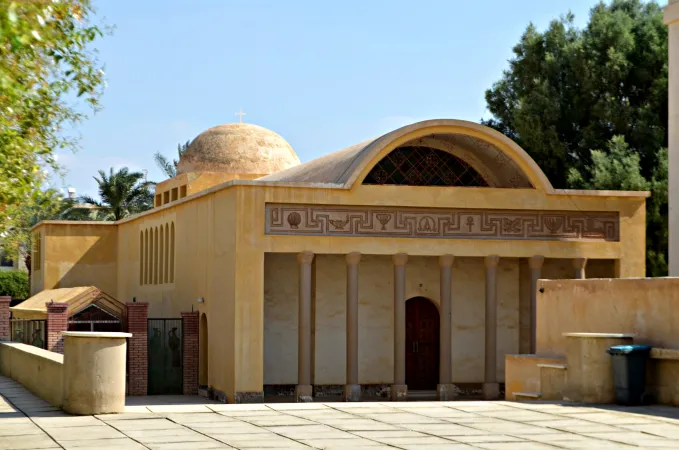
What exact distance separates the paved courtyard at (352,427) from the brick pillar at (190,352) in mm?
12029

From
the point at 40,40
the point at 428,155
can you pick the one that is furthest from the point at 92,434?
the point at 428,155

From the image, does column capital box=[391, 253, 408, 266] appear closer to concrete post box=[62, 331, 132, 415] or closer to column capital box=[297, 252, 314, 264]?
column capital box=[297, 252, 314, 264]

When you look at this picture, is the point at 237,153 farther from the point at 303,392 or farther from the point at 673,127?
the point at 673,127

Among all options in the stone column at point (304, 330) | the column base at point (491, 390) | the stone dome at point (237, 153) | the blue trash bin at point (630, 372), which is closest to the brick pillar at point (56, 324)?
the stone column at point (304, 330)

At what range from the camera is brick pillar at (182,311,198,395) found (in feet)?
86.0

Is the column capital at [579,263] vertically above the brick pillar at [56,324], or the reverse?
the column capital at [579,263]

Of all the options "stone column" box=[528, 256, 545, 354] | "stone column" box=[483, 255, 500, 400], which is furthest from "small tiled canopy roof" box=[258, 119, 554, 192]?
"stone column" box=[483, 255, 500, 400]

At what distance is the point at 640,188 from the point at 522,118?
19.9 ft

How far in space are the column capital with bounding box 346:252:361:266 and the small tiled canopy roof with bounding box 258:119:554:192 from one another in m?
1.51

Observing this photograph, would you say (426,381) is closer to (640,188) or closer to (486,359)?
(486,359)

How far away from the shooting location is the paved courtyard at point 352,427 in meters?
10.3

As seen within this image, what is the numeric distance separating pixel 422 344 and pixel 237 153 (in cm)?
1130

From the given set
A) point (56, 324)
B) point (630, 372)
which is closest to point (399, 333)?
point (56, 324)

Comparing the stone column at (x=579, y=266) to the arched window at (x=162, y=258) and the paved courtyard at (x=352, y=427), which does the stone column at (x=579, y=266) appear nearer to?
the paved courtyard at (x=352, y=427)
